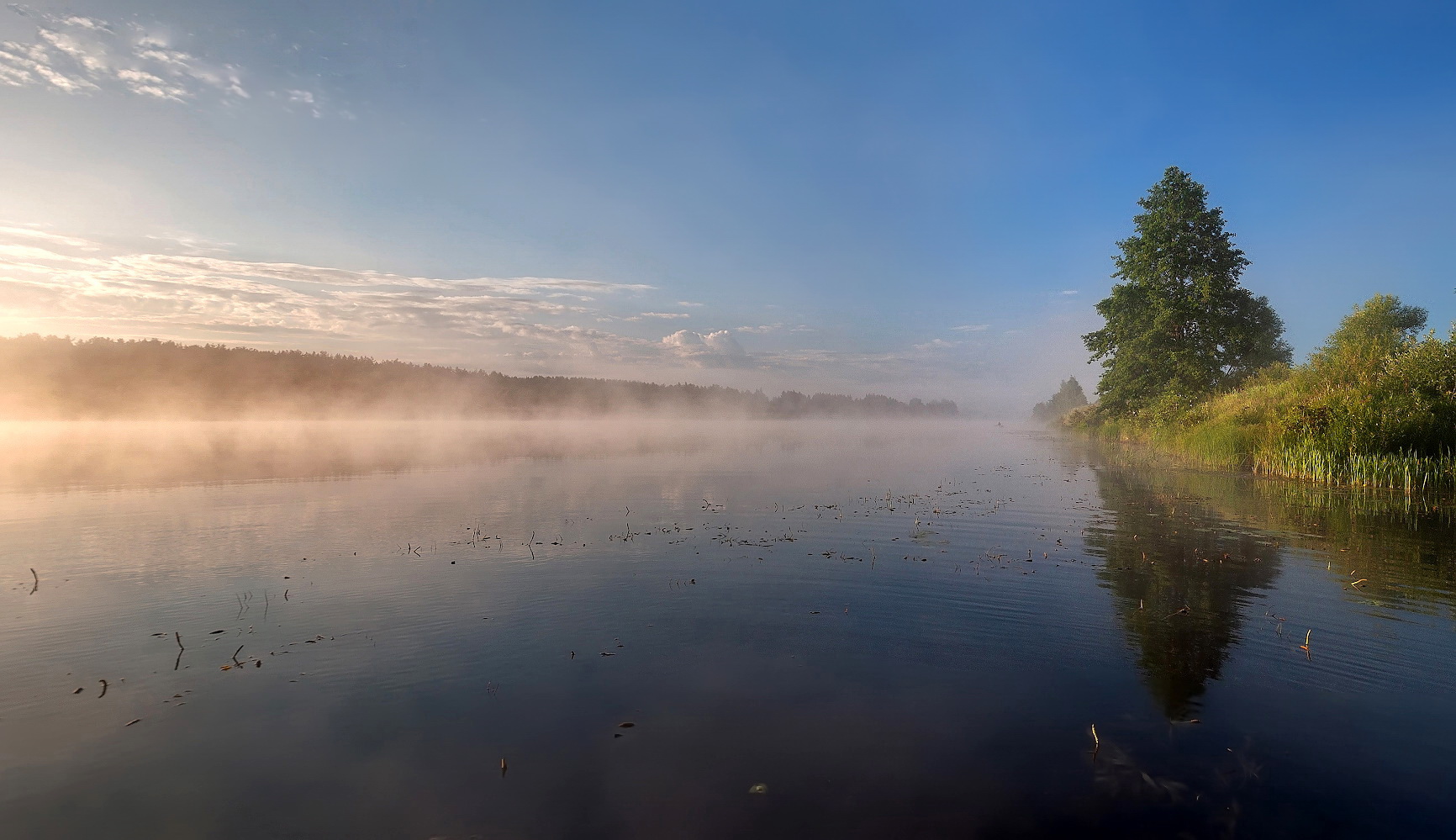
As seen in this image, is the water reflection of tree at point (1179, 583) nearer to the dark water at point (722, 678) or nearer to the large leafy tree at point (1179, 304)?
the dark water at point (722, 678)

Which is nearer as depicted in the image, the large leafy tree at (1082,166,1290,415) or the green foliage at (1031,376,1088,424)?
the large leafy tree at (1082,166,1290,415)

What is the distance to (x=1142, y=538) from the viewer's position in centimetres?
1783

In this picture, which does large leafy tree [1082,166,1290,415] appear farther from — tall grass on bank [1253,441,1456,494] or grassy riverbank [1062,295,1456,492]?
tall grass on bank [1253,441,1456,494]

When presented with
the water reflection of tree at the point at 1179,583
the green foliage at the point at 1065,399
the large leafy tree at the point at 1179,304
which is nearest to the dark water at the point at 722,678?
the water reflection of tree at the point at 1179,583

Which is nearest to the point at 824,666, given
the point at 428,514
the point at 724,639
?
the point at 724,639

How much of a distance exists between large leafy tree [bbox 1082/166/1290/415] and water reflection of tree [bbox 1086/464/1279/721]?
104ft

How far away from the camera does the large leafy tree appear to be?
163 feet

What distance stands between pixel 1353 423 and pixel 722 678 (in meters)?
32.6

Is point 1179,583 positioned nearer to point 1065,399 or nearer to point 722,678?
point 722,678

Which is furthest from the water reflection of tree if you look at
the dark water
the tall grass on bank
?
the tall grass on bank

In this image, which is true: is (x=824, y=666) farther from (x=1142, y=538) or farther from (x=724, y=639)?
(x=1142, y=538)

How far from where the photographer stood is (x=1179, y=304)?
50.1 metres

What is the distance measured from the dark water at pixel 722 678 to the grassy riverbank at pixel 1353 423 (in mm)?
9276

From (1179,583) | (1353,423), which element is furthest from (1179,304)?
(1179,583)
